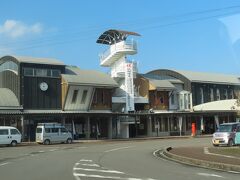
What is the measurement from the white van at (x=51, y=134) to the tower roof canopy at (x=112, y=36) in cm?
1954

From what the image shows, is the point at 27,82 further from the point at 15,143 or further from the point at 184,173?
the point at 184,173

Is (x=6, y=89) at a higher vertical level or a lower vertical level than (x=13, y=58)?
lower

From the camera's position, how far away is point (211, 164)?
60.9 feet

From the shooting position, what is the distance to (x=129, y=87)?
197 ft

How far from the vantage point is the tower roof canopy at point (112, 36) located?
203 ft

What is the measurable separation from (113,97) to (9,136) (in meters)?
19.7

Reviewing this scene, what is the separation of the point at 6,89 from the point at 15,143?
40.0 ft

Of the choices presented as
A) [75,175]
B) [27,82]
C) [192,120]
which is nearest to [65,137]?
[27,82]

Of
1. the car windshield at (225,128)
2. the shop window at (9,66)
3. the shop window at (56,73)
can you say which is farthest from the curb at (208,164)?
the shop window at (9,66)

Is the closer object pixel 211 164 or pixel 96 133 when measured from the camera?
pixel 211 164

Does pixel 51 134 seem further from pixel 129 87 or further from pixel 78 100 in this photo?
pixel 129 87

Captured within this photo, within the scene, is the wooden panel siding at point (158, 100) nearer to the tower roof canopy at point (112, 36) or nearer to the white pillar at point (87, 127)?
the tower roof canopy at point (112, 36)

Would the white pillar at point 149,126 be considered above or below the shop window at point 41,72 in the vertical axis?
below

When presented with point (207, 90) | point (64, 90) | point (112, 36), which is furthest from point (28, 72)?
point (207, 90)
